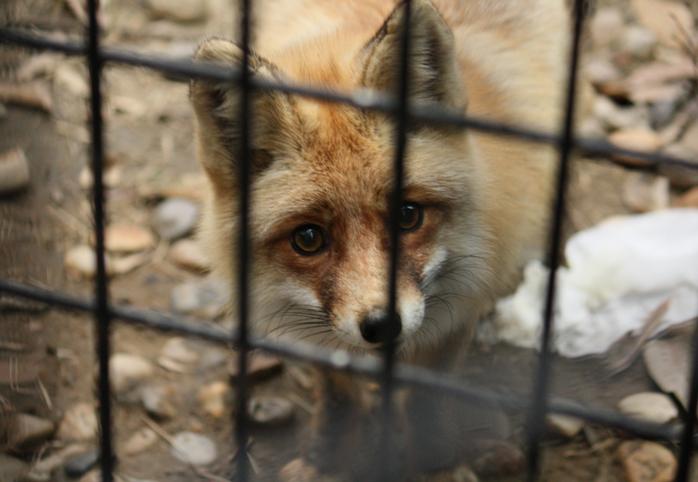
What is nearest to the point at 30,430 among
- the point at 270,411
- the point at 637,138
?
the point at 270,411

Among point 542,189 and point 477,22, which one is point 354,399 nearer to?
point 542,189

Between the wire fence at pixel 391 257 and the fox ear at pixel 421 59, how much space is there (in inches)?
28.5

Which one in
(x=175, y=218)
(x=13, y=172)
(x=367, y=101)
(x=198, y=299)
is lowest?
(x=198, y=299)

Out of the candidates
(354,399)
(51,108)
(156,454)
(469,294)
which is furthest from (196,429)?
(51,108)

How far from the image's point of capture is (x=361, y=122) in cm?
293

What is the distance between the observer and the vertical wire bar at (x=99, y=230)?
6.78 ft

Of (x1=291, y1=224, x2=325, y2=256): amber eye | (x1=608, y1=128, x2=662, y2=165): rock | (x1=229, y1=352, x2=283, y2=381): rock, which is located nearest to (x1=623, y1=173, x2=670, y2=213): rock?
(x1=608, y1=128, x2=662, y2=165): rock

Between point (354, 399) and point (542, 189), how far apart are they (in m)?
1.08

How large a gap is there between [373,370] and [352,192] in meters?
1.08

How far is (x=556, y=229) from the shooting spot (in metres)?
1.74

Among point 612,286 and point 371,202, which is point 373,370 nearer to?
point 371,202

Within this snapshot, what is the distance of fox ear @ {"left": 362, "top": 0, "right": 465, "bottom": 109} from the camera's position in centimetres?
266

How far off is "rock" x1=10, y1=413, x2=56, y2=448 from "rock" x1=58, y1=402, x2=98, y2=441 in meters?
0.05

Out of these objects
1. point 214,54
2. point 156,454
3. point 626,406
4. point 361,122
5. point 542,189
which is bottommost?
point 156,454
